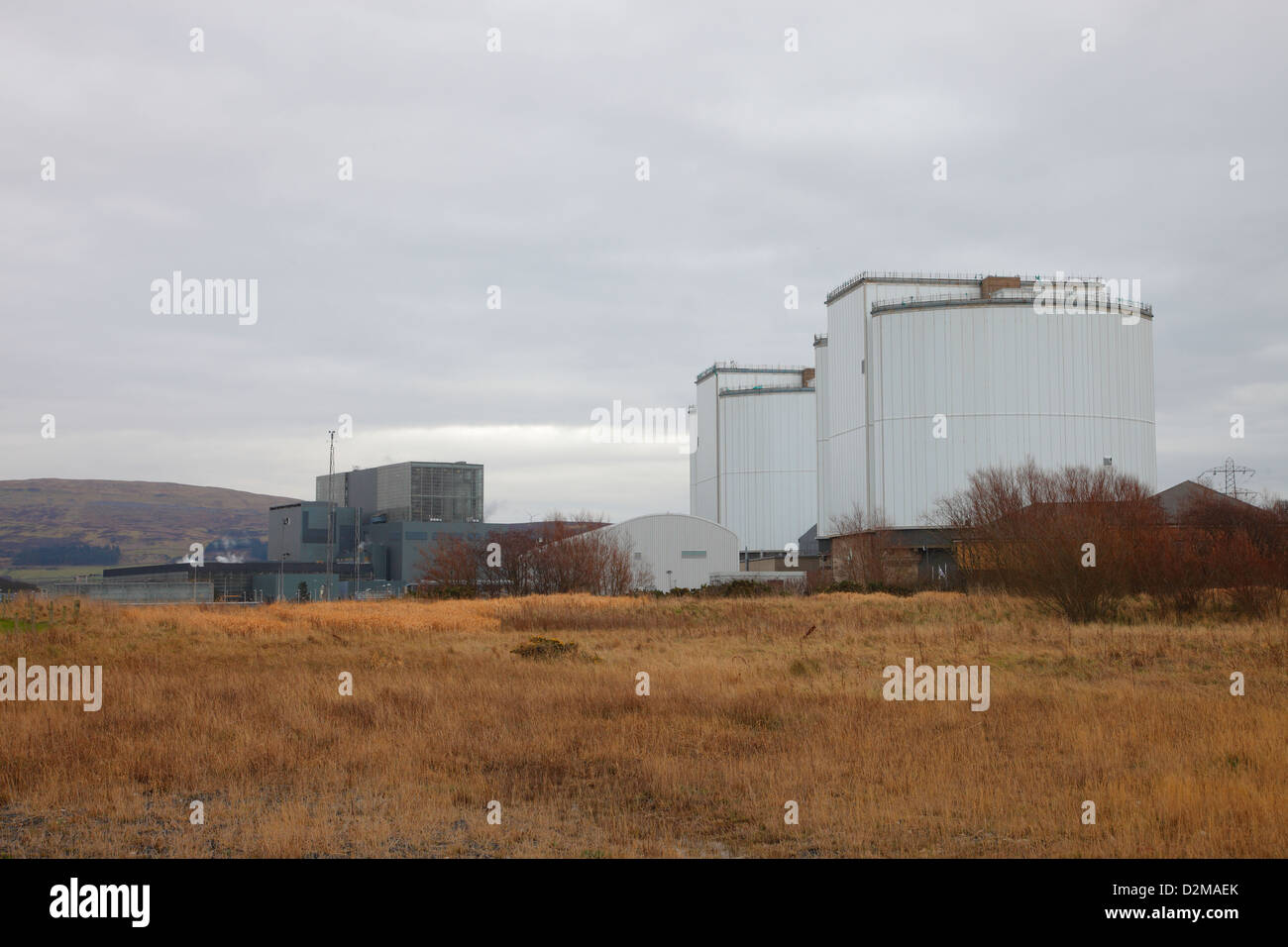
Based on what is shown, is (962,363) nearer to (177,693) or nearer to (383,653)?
(383,653)

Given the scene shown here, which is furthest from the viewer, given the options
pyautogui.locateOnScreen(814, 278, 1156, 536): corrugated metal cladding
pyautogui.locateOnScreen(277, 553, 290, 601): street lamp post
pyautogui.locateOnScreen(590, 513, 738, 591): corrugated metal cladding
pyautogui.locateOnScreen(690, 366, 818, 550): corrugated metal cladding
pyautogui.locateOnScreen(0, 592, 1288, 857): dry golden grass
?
pyautogui.locateOnScreen(690, 366, 818, 550): corrugated metal cladding

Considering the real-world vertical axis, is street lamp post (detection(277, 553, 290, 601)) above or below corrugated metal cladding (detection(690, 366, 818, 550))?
below

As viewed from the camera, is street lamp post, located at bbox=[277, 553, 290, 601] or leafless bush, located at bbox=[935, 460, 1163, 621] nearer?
leafless bush, located at bbox=[935, 460, 1163, 621]

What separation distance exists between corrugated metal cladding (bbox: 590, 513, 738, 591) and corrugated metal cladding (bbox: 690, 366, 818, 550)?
14208 mm

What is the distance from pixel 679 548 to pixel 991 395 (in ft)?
73.6

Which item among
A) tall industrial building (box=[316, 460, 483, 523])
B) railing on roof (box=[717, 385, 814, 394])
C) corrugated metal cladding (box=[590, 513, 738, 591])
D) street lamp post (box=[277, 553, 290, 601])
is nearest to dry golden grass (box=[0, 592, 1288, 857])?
corrugated metal cladding (box=[590, 513, 738, 591])

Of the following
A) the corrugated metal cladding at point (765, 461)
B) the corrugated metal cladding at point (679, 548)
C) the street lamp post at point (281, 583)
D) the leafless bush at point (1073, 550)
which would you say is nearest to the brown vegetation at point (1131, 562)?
the leafless bush at point (1073, 550)

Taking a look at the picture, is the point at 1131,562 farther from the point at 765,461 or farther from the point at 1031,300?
the point at 765,461

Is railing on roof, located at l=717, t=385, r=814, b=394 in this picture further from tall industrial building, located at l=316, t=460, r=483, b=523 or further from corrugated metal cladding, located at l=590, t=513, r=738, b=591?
tall industrial building, located at l=316, t=460, r=483, b=523

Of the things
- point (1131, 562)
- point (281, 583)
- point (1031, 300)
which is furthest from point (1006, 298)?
point (281, 583)

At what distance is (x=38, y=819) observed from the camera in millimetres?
9648

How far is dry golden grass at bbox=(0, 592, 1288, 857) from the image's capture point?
8633mm

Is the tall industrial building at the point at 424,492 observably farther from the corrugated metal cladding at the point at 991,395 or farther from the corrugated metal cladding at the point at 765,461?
the corrugated metal cladding at the point at 991,395

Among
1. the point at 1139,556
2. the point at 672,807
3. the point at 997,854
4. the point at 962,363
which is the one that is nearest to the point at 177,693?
the point at 672,807
